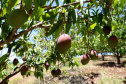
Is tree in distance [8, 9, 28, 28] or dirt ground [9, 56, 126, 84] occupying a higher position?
tree in distance [8, 9, 28, 28]

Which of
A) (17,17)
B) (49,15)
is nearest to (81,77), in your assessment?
(49,15)

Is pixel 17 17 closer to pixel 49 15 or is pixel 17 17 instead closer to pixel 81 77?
pixel 49 15

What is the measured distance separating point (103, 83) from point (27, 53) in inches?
207

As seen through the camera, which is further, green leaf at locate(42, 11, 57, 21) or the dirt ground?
the dirt ground

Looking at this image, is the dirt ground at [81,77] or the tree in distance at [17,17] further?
the dirt ground at [81,77]

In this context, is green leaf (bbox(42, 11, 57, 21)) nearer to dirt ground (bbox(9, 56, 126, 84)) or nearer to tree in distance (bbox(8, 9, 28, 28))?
tree in distance (bbox(8, 9, 28, 28))

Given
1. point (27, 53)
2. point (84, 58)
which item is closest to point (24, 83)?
point (27, 53)

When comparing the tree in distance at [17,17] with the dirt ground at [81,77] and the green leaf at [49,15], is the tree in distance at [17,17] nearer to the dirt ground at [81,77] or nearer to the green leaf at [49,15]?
the green leaf at [49,15]

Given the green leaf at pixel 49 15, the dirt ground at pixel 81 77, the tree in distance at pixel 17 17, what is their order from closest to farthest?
the tree in distance at pixel 17 17
the green leaf at pixel 49 15
the dirt ground at pixel 81 77

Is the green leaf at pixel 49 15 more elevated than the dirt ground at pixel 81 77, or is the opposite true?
the green leaf at pixel 49 15

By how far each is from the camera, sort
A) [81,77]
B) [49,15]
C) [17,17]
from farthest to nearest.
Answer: [81,77] → [49,15] → [17,17]

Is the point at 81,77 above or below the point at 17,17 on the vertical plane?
below

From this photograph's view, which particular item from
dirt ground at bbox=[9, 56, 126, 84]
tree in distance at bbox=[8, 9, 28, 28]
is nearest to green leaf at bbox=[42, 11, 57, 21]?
tree in distance at bbox=[8, 9, 28, 28]

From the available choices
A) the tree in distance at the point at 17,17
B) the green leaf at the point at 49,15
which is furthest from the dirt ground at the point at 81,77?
the tree in distance at the point at 17,17
